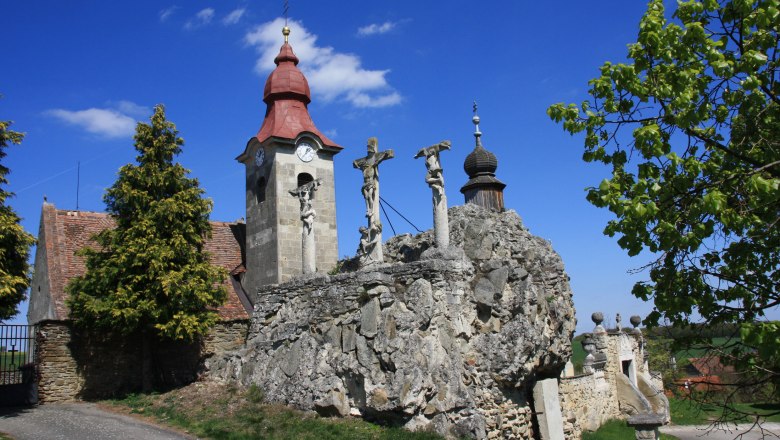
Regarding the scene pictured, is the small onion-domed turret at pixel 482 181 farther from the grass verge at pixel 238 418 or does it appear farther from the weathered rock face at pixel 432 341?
the grass verge at pixel 238 418

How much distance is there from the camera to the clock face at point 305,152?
23.2m

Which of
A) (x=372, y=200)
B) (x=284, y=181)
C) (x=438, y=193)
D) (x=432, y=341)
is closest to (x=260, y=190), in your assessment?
(x=284, y=181)

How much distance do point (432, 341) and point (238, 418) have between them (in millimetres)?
4923

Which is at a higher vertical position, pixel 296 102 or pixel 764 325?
pixel 296 102

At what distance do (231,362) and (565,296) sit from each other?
9.66 m

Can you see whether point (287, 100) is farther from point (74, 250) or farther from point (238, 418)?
point (238, 418)

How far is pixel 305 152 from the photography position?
23.3m

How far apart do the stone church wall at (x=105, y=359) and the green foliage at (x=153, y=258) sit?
2.56 ft

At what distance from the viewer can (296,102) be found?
24.4m

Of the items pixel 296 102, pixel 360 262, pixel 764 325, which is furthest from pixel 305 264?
pixel 764 325

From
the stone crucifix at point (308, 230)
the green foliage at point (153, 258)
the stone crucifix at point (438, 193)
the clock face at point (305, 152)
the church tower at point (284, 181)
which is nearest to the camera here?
the stone crucifix at point (438, 193)

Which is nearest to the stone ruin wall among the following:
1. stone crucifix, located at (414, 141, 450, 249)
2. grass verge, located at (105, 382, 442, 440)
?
stone crucifix, located at (414, 141, 450, 249)

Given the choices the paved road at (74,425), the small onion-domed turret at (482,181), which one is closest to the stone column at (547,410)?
the paved road at (74,425)

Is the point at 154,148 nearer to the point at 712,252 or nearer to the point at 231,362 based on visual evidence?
the point at 231,362
